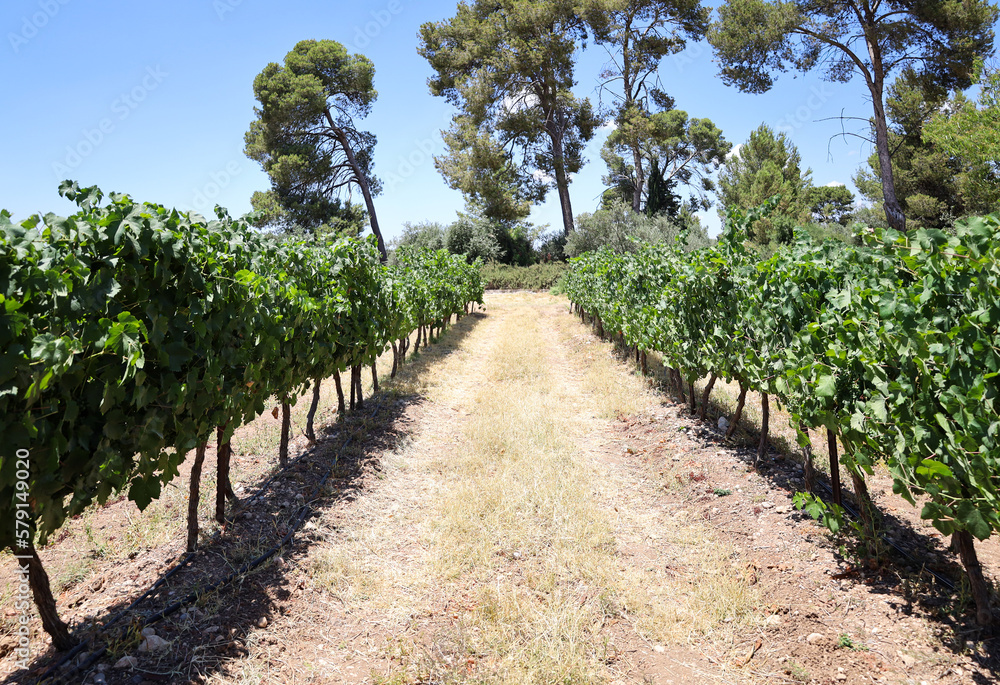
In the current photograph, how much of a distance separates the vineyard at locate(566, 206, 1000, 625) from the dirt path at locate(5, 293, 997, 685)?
20.2 inches

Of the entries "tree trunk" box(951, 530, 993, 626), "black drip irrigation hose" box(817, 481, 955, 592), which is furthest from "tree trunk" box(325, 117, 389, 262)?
"tree trunk" box(951, 530, 993, 626)

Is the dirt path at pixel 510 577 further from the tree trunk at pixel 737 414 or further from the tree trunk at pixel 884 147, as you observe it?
the tree trunk at pixel 884 147

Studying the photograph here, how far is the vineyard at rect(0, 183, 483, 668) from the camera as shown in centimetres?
241

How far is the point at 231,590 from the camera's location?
11.7 ft

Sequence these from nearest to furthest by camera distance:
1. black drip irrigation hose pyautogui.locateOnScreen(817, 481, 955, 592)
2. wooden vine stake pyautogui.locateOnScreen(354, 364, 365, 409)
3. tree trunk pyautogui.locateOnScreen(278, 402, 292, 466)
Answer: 1. black drip irrigation hose pyautogui.locateOnScreen(817, 481, 955, 592)
2. tree trunk pyautogui.locateOnScreen(278, 402, 292, 466)
3. wooden vine stake pyautogui.locateOnScreen(354, 364, 365, 409)

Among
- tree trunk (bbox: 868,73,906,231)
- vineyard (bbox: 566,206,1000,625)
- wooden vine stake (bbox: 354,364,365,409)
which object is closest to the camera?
vineyard (bbox: 566,206,1000,625)

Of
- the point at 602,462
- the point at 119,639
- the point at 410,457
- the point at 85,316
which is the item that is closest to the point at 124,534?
the point at 119,639

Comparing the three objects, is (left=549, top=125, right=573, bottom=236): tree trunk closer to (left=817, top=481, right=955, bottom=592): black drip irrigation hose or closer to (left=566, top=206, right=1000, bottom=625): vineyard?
(left=566, top=206, right=1000, bottom=625): vineyard

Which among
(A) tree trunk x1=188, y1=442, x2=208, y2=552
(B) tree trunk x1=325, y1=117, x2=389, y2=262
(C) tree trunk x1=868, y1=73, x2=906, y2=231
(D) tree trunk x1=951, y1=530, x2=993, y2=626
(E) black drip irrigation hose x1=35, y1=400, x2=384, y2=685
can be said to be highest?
(B) tree trunk x1=325, y1=117, x2=389, y2=262

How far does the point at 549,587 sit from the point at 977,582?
2.41m

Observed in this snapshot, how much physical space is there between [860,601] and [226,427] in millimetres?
4412

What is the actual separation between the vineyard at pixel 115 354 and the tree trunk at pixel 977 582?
4.48m

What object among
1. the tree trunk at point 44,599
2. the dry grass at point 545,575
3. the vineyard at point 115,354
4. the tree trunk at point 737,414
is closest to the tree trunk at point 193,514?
the vineyard at point 115,354

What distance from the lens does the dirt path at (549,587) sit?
2.96 metres
